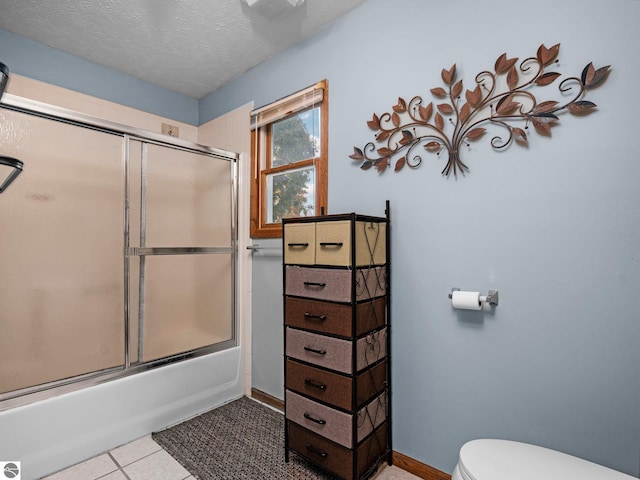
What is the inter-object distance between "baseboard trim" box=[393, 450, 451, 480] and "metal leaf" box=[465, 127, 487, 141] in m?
1.52

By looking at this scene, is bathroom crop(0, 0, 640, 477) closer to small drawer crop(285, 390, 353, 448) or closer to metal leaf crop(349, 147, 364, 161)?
metal leaf crop(349, 147, 364, 161)

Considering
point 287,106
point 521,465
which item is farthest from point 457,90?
point 521,465

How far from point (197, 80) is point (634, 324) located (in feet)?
9.85

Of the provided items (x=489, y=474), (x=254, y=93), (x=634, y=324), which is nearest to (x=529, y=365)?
(x=634, y=324)

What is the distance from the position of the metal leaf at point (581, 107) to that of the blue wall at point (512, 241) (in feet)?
0.08

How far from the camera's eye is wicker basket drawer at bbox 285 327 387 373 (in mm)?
1469

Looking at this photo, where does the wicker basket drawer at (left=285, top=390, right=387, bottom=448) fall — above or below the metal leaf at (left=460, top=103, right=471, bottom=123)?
below

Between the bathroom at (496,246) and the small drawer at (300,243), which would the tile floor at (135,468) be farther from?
the small drawer at (300,243)

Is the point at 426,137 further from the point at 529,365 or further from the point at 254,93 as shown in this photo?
the point at 254,93

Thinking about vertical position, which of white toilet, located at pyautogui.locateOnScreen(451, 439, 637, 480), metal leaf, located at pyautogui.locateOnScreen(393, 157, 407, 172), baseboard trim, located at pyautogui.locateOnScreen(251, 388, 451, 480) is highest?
metal leaf, located at pyautogui.locateOnScreen(393, 157, 407, 172)

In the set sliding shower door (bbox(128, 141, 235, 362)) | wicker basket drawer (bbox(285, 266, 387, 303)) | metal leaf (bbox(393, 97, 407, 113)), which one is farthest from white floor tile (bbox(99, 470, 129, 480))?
metal leaf (bbox(393, 97, 407, 113))

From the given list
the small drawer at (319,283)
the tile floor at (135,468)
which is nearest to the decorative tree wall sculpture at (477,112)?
the small drawer at (319,283)

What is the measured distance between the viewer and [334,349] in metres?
1.50

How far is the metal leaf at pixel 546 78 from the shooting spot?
1262 millimetres
